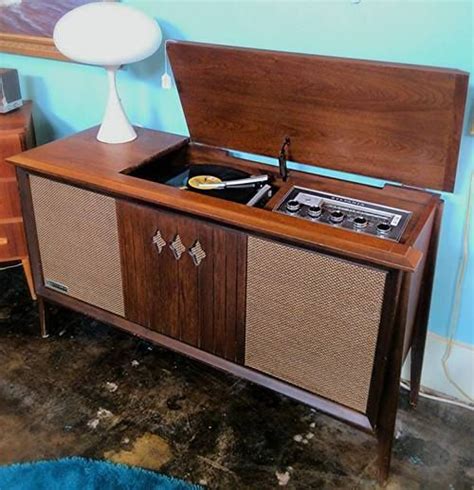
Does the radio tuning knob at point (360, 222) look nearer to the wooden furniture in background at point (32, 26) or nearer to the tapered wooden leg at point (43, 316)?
the tapered wooden leg at point (43, 316)

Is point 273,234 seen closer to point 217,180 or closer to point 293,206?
point 293,206

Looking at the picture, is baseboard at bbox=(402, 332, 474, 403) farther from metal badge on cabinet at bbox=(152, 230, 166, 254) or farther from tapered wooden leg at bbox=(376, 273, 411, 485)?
metal badge on cabinet at bbox=(152, 230, 166, 254)

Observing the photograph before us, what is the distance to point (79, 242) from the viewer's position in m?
1.79

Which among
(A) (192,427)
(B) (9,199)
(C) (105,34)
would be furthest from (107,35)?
(A) (192,427)

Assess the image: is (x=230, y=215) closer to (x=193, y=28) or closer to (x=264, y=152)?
(x=264, y=152)

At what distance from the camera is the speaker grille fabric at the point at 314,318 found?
136cm

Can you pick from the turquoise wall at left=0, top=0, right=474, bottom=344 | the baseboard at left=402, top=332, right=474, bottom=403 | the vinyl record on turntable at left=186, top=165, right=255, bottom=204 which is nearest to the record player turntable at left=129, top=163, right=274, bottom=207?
the vinyl record on turntable at left=186, top=165, right=255, bottom=204

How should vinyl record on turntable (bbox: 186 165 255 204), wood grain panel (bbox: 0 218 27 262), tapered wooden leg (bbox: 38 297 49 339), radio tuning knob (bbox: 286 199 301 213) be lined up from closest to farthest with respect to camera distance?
1. radio tuning knob (bbox: 286 199 301 213)
2. vinyl record on turntable (bbox: 186 165 255 204)
3. tapered wooden leg (bbox: 38 297 49 339)
4. wood grain panel (bbox: 0 218 27 262)

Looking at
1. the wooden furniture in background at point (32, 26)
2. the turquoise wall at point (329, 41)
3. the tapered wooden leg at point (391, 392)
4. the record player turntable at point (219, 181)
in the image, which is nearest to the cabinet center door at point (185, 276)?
the record player turntable at point (219, 181)

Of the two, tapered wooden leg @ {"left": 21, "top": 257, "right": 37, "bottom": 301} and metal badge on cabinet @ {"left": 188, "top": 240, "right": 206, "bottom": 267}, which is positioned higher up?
metal badge on cabinet @ {"left": 188, "top": 240, "right": 206, "bottom": 267}

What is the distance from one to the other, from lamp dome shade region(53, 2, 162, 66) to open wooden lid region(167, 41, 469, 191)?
0.13m

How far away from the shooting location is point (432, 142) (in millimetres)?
1408

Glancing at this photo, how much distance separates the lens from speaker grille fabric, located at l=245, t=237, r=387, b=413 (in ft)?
4.45

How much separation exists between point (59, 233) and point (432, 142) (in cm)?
109
